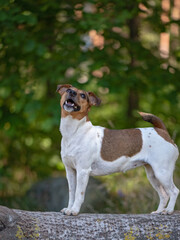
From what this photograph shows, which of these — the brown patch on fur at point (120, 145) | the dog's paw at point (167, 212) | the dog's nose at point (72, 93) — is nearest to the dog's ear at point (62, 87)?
the dog's nose at point (72, 93)

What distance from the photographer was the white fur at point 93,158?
339 cm

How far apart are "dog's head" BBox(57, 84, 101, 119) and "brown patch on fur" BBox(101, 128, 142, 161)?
0.36m

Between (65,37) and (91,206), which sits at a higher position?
(65,37)

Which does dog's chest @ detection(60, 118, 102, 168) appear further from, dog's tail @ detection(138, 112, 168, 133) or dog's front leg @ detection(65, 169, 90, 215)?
dog's tail @ detection(138, 112, 168, 133)

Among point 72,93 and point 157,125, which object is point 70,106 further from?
point 157,125

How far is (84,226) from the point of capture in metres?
3.25

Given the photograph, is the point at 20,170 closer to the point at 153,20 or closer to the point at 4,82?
the point at 4,82

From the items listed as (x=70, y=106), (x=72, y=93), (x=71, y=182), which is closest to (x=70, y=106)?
(x=70, y=106)

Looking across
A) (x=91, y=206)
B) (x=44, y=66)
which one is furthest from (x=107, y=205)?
(x=44, y=66)

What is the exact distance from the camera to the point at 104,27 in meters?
5.29

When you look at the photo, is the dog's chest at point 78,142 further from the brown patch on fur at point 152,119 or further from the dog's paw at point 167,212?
the dog's paw at point 167,212

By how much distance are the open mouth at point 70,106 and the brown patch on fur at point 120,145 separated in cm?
48

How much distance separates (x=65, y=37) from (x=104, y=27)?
701mm

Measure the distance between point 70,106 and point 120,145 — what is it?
0.65 metres
